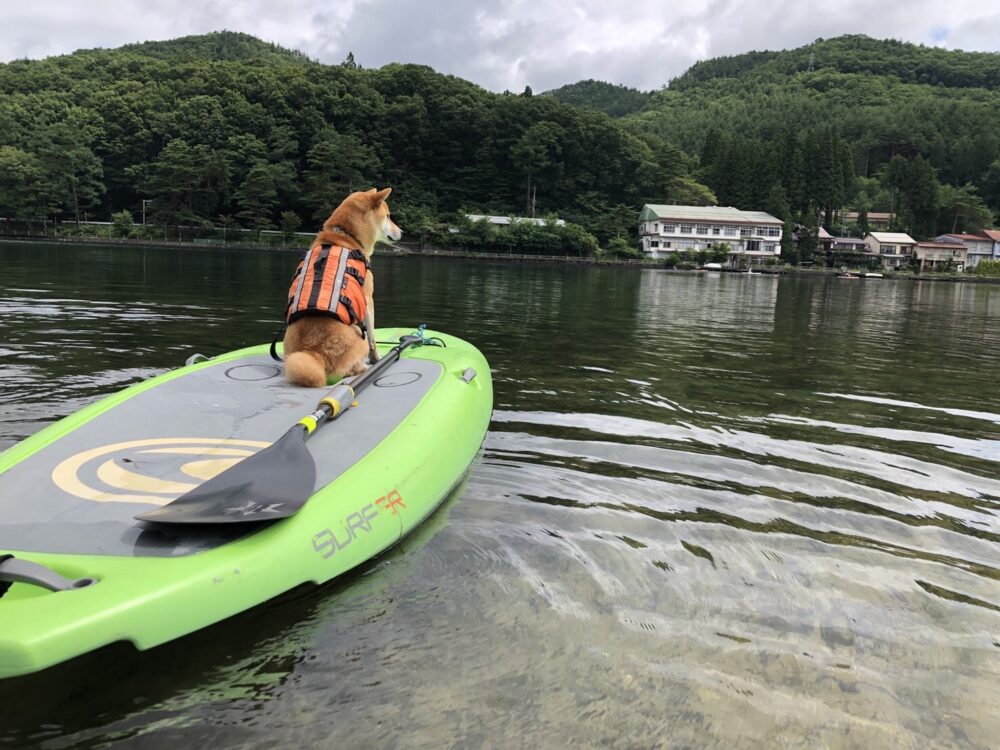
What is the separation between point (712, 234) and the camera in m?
89.4

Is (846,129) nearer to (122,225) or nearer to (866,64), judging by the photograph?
(866,64)

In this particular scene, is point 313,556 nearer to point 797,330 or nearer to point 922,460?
point 922,460

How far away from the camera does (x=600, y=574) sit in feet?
12.4

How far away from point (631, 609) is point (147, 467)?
270 centimetres

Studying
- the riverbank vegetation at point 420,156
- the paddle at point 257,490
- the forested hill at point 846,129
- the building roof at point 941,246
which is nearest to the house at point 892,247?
the building roof at point 941,246

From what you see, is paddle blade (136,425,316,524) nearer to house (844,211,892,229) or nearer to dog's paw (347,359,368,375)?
dog's paw (347,359,368,375)

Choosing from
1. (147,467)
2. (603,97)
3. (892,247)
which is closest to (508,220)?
(892,247)

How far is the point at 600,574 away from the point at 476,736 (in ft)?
4.76

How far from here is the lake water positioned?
2.57 meters

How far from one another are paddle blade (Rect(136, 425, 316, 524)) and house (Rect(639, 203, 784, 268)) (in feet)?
287

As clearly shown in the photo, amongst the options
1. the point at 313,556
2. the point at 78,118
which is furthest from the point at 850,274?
the point at 78,118

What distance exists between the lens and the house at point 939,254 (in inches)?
3693

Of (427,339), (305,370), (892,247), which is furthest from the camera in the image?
(892,247)

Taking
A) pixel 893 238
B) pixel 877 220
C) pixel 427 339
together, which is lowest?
pixel 427 339
